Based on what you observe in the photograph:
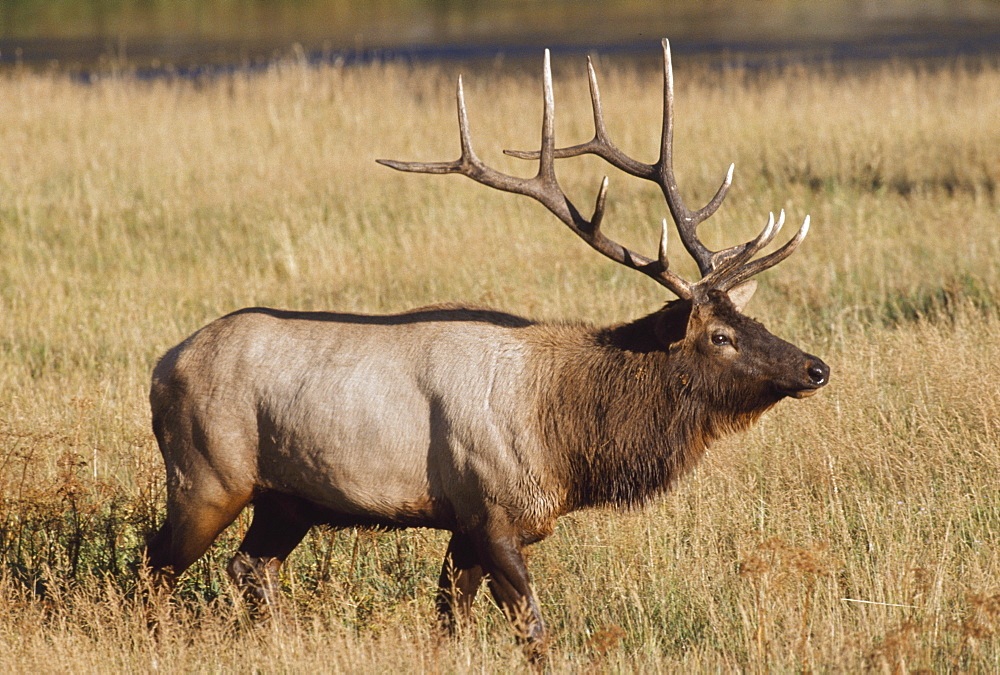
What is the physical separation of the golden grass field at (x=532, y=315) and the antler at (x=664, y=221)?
1186mm

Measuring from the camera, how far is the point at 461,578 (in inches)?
197

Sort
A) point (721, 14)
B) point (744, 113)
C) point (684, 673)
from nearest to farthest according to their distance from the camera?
point (684, 673), point (744, 113), point (721, 14)

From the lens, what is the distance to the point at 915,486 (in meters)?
5.95

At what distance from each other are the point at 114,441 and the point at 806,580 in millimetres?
3768

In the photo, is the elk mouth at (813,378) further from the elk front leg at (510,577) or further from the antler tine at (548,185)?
the elk front leg at (510,577)

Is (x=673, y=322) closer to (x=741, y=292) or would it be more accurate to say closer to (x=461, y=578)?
(x=741, y=292)

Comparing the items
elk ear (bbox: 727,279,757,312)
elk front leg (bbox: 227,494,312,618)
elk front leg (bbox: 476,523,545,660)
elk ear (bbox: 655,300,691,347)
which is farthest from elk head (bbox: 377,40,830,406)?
elk front leg (bbox: 227,494,312,618)

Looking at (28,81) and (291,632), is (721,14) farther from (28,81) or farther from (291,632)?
(291,632)

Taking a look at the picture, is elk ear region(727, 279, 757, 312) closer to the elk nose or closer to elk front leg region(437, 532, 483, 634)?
the elk nose

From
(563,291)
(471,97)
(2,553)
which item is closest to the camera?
(2,553)

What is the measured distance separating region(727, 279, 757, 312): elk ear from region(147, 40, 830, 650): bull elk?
0.24 m

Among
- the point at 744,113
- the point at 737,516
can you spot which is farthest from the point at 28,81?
the point at 737,516

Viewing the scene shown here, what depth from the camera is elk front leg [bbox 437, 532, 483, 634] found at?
196 inches

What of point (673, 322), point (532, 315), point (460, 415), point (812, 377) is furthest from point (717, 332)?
point (532, 315)
